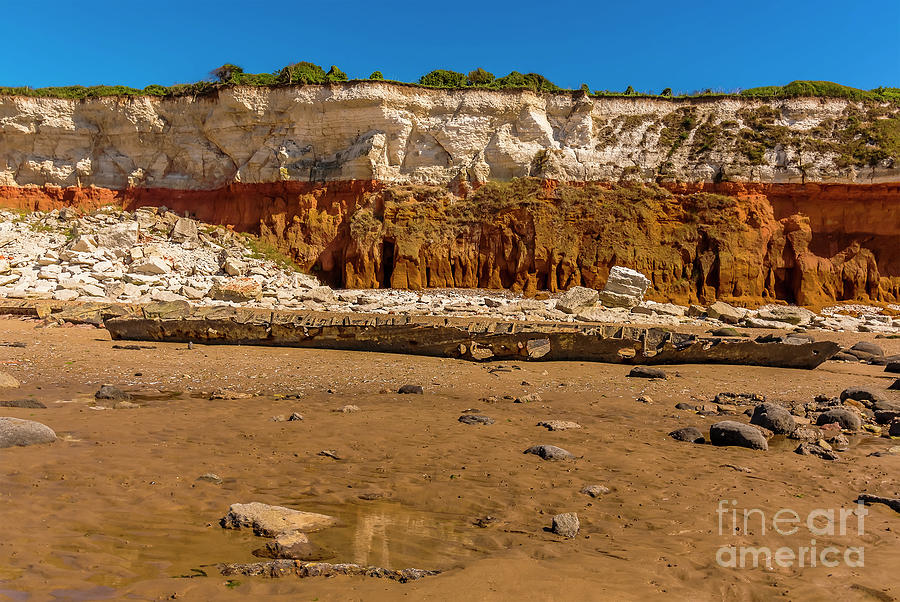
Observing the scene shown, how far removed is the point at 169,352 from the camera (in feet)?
37.9

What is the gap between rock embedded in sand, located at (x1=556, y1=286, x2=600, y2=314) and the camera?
67.2 feet

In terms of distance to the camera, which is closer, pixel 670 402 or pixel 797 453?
pixel 797 453

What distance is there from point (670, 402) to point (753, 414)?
1.36m

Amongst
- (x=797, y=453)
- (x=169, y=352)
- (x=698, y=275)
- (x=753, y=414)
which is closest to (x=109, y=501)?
(x=797, y=453)

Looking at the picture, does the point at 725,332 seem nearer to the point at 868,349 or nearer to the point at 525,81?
the point at 868,349

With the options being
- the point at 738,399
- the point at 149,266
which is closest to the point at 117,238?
the point at 149,266

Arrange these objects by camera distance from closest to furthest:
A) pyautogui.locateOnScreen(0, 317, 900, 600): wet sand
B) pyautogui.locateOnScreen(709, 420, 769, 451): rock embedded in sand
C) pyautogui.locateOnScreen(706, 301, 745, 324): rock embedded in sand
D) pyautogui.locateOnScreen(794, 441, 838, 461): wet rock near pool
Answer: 1. pyautogui.locateOnScreen(0, 317, 900, 600): wet sand
2. pyautogui.locateOnScreen(794, 441, 838, 461): wet rock near pool
3. pyautogui.locateOnScreen(709, 420, 769, 451): rock embedded in sand
4. pyautogui.locateOnScreen(706, 301, 745, 324): rock embedded in sand

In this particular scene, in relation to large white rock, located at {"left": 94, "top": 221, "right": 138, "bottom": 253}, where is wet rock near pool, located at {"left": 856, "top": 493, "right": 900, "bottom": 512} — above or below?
below

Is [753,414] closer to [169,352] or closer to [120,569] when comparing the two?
[120,569]

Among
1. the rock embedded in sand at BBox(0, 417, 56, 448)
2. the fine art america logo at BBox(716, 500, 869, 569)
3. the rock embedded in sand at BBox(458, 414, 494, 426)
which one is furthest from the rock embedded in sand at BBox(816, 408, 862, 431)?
the rock embedded in sand at BBox(0, 417, 56, 448)

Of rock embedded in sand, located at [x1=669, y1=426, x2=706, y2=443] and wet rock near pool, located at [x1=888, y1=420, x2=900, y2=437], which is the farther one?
wet rock near pool, located at [x1=888, y1=420, x2=900, y2=437]

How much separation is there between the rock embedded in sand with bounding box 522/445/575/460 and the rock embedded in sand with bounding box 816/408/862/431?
400 centimetres

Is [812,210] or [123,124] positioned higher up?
[123,124]

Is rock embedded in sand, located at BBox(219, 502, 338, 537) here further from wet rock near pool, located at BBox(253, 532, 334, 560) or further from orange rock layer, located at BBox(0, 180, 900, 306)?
orange rock layer, located at BBox(0, 180, 900, 306)
